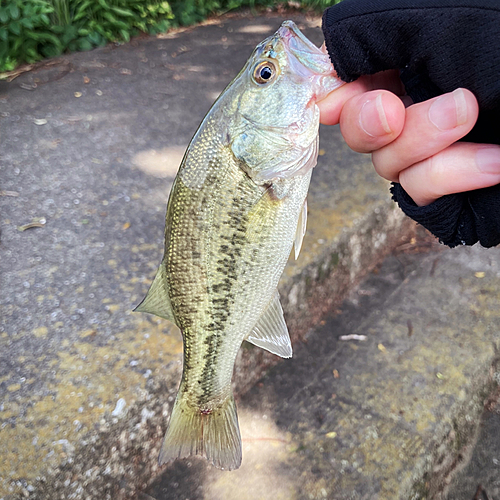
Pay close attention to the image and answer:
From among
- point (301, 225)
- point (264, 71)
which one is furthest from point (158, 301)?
point (264, 71)

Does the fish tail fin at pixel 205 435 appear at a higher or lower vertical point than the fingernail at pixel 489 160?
lower

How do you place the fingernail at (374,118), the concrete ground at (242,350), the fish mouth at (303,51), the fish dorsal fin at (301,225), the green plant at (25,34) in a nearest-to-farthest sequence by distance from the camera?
the fingernail at (374,118) < the fish mouth at (303,51) < the fish dorsal fin at (301,225) < the concrete ground at (242,350) < the green plant at (25,34)

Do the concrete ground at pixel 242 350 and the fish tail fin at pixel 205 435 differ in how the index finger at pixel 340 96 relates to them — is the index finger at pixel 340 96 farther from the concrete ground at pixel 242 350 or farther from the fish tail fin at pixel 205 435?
the concrete ground at pixel 242 350

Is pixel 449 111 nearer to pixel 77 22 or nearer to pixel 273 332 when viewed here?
pixel 273 332

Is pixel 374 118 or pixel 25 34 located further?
pixel 25 34

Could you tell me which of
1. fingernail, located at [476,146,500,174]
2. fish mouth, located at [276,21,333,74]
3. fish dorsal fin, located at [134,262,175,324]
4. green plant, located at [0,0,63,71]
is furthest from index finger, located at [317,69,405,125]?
green plant, located at [0,0,63,71]

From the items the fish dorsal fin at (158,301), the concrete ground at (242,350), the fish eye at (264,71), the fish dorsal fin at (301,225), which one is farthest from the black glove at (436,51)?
the concrete ground at (242,350)

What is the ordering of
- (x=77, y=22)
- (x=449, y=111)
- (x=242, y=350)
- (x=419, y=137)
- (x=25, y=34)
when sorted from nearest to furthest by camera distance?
1. (x=449, y=111)
2. (x=419, y=137)
3. (x=242, y=350)
4. (x=25, y=34)
5. (x=77, y=22)
